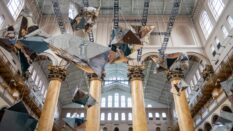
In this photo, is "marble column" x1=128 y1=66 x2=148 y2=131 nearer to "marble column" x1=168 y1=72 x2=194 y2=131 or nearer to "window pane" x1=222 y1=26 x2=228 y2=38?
"marble column" x1=168 y1=72 x2=194 y2=131

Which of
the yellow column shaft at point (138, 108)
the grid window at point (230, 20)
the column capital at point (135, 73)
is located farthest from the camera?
the column capital at point (135, 73)

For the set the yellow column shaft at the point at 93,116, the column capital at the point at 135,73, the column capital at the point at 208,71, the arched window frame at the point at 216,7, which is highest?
the arched window frame at the point at 216,7

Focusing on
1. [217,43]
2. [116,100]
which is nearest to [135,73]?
[217,43]

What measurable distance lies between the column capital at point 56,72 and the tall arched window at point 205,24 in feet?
40.7

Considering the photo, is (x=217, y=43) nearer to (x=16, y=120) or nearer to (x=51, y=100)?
(x=51, y=100)

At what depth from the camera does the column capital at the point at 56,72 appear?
55.2 feet

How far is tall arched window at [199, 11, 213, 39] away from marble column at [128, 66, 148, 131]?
6.90m

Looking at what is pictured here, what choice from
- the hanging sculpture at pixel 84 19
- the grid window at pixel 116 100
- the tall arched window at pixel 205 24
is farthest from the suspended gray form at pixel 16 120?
the grid window at pixel 116 100

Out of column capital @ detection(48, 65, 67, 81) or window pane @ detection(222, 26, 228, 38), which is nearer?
window pane @ detection(222, 26, 228, 38)

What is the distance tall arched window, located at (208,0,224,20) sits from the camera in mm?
16717

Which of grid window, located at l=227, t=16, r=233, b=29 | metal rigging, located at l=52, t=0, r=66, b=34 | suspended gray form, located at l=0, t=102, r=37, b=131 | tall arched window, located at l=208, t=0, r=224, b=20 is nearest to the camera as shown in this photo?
suspended gray form, located at l=0, t=102, r=37, b=131

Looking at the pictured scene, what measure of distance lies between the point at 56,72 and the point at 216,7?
13213 mm

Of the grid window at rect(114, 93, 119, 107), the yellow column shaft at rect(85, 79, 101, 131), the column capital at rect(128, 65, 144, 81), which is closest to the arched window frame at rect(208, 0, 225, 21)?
the column capital at rect(128, 65, 144, 81)

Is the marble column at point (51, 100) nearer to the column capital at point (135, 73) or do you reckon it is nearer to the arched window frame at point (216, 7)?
the column capital at point (135, 73)
